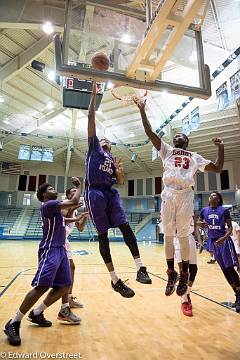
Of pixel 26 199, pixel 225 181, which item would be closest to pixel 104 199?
pixel 225 181

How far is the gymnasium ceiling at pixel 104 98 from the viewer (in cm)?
659

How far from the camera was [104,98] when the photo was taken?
56.3 ft

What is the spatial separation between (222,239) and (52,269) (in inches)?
119

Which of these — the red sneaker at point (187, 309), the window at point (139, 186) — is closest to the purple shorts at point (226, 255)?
the red sneaker at point (187, 309)

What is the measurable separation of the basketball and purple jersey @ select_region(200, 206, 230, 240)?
3.57 m

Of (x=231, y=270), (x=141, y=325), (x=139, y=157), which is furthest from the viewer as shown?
(x=139, y=157)

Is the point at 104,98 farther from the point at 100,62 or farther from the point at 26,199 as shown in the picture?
the point at 26,199

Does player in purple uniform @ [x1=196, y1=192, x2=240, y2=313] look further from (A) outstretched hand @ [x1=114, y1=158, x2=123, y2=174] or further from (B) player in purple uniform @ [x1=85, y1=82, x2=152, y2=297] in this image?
(A) outstretched hand @ [x1=114, y1=158, x2=123, y2=174]

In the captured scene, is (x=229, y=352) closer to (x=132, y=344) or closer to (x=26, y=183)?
(x=132, y=344)

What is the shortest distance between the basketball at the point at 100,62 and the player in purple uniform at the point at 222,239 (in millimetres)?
3510

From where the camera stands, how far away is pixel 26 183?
99.3ft

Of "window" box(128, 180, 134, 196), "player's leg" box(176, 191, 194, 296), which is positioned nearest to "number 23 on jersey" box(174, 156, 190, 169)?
"player's leg" box(176, 191, 194, 296)

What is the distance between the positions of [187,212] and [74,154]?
84.0 feet

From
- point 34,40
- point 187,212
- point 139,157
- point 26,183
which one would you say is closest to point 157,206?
point 139,157
